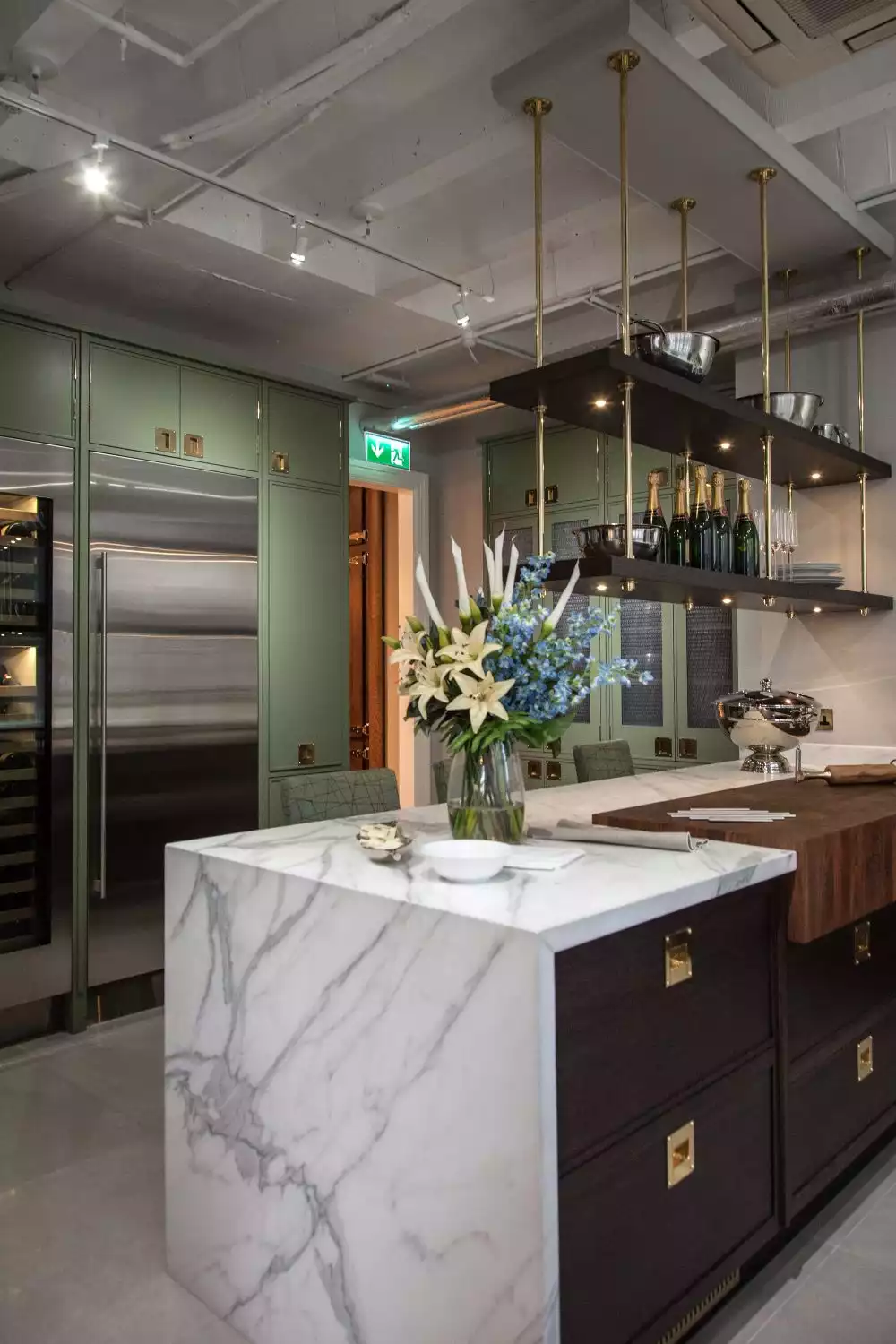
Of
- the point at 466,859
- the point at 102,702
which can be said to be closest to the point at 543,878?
the point at 466,859

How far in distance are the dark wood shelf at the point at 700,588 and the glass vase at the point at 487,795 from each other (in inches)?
22.2

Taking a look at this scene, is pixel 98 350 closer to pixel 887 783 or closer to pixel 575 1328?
pixel 887 783

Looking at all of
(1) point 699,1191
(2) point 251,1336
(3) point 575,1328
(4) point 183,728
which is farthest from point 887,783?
(4) point 183,728

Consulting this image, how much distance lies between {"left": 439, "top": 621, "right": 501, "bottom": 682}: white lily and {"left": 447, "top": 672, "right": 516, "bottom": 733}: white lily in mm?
14

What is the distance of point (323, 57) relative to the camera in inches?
102

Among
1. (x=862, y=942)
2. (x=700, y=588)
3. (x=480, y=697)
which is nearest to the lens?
(x=480, y=697)

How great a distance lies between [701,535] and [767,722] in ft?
2.91

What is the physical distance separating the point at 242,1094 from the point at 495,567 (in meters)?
1.14

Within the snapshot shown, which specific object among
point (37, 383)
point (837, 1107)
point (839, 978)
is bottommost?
point (837, 1107)

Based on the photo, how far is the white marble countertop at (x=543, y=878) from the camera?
1.47m

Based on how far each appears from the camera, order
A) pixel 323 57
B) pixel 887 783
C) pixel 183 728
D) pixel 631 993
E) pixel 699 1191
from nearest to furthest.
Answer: pixel 631 993 < pixel 699 1191 < pixel 323 57 < pixel 887 783 < pixel 183 728

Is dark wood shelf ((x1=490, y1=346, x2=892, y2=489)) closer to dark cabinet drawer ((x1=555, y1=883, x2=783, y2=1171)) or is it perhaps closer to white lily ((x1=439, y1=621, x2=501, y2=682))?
white lily ((x1=439, y1=621, x2=501, y2=682))

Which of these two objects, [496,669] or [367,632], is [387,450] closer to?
[367,632]

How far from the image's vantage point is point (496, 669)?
196cm
